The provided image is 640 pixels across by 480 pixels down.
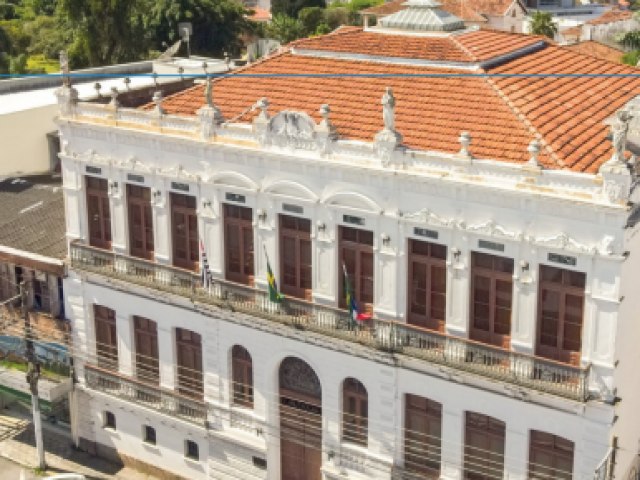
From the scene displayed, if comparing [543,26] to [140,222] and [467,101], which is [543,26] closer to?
[467,101]

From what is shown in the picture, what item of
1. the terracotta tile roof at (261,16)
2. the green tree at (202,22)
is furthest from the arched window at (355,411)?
the terracotta tile roof at (261,16)

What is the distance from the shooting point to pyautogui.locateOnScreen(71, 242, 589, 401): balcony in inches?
985

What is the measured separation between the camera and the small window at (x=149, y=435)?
34406 mm

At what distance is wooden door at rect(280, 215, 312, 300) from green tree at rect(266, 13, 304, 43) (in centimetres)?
7279

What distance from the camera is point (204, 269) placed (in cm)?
3012

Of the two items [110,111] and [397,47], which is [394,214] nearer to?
[397,47]

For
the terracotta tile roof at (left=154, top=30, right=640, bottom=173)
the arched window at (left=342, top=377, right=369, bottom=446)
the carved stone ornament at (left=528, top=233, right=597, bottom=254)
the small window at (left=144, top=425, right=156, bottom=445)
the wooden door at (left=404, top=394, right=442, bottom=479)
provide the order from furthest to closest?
the small window at (left=144, top=425, right=156, bottom=445) < the arched window at (left=342, top=377, right=369, bottom=446) < the wooden door at (left=404, top=394, right=442, bottom=479) < the terracotta tile roof at (left=154, top=30, right=640, bottom=173) < the carved stone ornament at (left=528, top=233, right=597, bottom=254)

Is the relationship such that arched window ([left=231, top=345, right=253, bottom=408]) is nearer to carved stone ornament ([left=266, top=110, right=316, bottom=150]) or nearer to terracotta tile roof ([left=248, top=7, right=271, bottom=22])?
carved stone ornament ([left=266, top=110, right=316, bottom=150])

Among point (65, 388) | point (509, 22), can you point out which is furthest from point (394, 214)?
point (509, 22)

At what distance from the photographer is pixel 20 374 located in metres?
35.5

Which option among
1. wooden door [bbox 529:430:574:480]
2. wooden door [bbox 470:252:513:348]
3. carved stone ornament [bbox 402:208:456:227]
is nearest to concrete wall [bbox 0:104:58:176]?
carved stone ornament [bbox 402:208:456:227]

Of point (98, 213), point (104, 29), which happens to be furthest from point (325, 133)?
point (104, 29)

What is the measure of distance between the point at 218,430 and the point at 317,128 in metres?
11.1

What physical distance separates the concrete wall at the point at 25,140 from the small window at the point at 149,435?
14.8 metres
